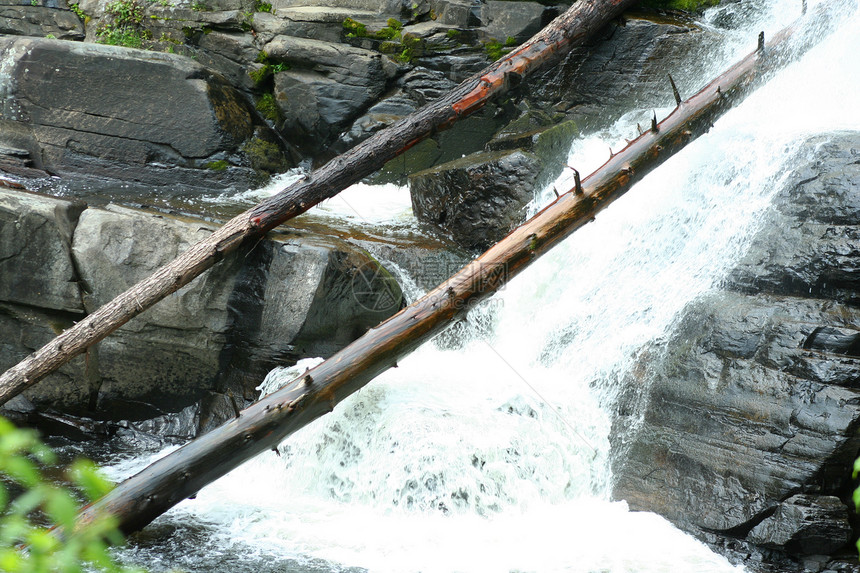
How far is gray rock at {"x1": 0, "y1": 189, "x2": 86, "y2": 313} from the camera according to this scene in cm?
626

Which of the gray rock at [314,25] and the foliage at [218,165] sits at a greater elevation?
the gray rock at [314,25]

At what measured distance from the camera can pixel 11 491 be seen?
17.2 feet

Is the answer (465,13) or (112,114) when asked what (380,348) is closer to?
(112,114)

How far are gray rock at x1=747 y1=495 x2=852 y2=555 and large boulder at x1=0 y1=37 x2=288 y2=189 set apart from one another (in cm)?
711

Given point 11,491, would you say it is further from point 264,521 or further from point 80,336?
point 264,521

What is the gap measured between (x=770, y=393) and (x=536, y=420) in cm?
170

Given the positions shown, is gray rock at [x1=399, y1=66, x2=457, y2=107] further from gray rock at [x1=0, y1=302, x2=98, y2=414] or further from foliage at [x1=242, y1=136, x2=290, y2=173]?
gray rock at [x1=0, y1=302, x2=98, y2=414]

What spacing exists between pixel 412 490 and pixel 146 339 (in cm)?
302

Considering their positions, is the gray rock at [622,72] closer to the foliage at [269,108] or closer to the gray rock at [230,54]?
the foliage at [269,108]

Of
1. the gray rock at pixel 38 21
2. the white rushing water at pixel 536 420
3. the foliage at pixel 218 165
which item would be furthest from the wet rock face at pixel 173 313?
the gray rock at pixel 38 21

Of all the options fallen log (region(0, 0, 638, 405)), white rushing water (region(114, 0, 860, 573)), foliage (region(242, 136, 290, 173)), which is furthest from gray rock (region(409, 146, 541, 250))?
foliage (region(242, 136, 290, 173))

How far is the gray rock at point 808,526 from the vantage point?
14.3 ft

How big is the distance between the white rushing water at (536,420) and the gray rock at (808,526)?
15.6 inches

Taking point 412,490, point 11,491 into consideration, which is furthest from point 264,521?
point 11,491
